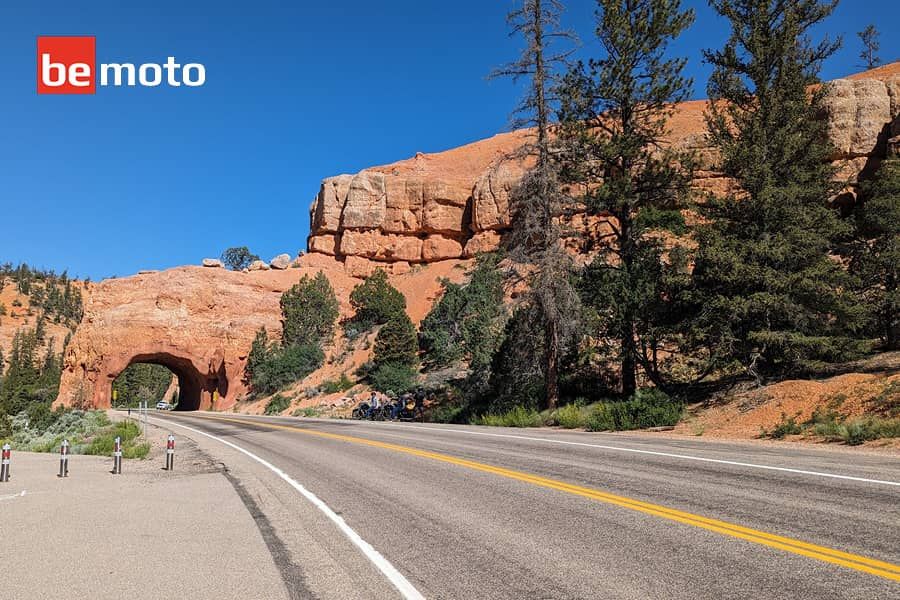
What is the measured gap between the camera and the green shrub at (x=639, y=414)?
16391mm

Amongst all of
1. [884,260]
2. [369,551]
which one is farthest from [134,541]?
[884,260]

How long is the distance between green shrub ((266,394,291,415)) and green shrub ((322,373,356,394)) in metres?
3.08

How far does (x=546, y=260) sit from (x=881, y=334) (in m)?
13.7

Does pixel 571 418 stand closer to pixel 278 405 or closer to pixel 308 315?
pixel 278 405

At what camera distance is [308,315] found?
2260 inches

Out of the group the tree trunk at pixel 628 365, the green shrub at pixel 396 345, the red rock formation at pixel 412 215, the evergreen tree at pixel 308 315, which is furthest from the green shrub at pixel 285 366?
the tree trunk at pixel 628 365

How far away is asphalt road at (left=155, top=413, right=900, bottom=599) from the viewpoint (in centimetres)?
393

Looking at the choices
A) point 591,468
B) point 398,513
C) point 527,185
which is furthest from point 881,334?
point 398,513

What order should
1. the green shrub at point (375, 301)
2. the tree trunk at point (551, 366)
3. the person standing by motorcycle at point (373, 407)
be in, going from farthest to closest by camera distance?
1. the green shrub at point (375, 301)
2. the person standing by motorcycle at point (373, 407)
3. the tree trunk at point (551, 366)

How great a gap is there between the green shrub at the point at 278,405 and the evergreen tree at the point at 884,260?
3757 centimetres

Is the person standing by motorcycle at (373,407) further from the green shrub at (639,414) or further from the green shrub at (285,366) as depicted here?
the green shrub at (285,366)

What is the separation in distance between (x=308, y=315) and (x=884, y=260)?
4711cm

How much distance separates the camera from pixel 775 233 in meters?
17.2

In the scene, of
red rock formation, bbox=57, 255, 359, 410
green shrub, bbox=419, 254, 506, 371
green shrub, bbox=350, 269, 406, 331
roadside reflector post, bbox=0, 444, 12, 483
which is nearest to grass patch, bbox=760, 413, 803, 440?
roadside reflector post, bbox=0, 444, 12, 483
